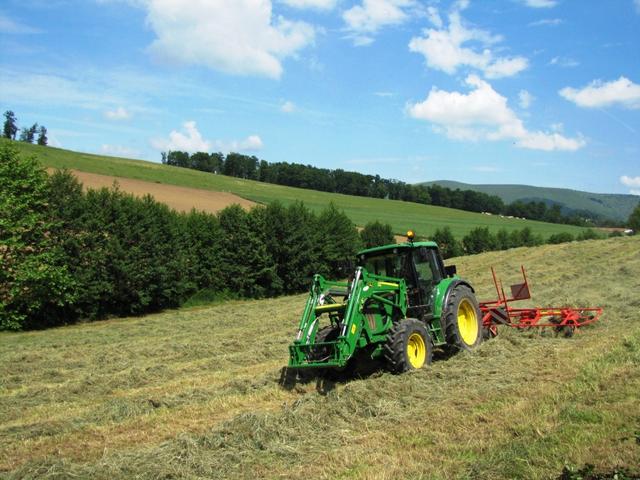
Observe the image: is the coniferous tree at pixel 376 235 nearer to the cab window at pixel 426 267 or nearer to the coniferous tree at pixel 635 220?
the cab window at pixel 426 267

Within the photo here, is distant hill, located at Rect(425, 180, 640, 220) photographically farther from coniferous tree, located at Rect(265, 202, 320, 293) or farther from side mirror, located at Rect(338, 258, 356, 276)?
side mirror, located at Rect(338, 258, 356, 276)

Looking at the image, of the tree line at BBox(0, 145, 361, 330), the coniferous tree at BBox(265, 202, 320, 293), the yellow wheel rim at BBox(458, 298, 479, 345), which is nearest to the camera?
the yellow wheel rim at BBox(458, 298, 479, 345)

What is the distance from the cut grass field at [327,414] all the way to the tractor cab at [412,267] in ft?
3.38

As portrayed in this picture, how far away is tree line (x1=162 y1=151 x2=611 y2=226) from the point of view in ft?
254

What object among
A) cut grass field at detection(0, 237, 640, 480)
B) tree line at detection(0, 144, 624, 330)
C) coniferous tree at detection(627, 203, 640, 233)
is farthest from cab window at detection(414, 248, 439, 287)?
coniferous tree at detection(627, 203, 640, 233)

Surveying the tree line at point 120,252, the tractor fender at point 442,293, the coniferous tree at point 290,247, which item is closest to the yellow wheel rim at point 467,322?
the tractor fender at point 442,293

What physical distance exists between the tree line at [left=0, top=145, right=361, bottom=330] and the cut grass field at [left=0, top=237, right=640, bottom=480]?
28.1ft

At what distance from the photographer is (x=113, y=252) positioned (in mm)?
22734

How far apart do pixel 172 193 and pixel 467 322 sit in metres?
40.5

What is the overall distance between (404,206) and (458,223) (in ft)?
39.1

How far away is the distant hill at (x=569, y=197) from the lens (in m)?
141

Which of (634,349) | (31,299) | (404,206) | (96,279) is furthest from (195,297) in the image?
(404,206)

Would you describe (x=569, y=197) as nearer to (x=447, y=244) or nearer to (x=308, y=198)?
(x=308, y=198)

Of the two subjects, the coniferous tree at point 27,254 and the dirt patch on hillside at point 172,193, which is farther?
the dirt patch on hillside at point 172,193
